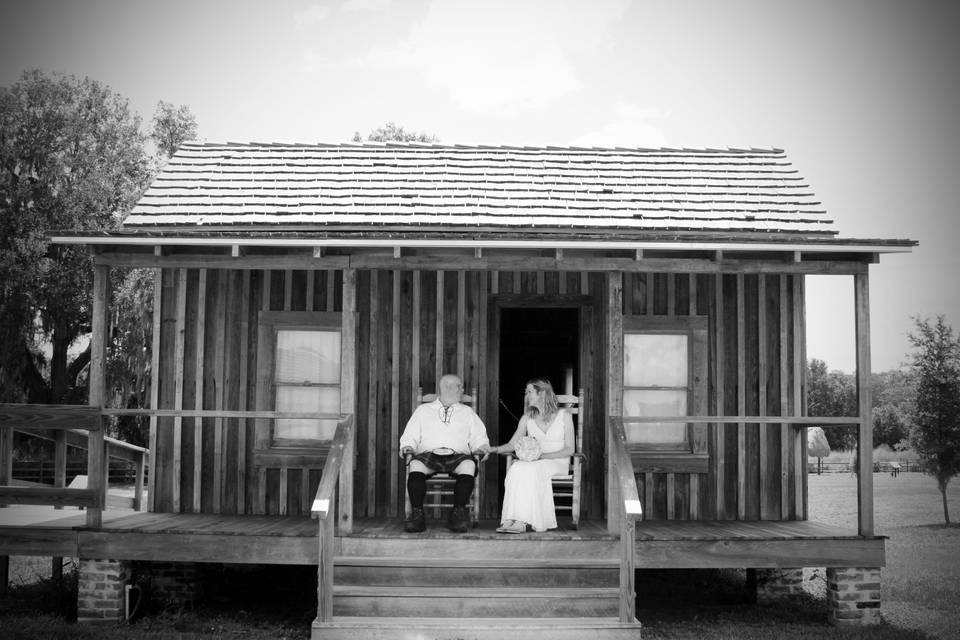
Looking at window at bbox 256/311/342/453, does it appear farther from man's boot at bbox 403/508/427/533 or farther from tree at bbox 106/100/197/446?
tree at bbox 106/100/197/446

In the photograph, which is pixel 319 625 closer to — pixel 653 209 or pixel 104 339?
pixel 104 339

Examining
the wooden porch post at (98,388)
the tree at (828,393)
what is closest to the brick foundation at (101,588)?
the wooden porch post at (98,388)

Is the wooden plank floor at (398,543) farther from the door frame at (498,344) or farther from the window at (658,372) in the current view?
the window at (658,372)

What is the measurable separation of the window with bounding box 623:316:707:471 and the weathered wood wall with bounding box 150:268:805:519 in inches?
5.3

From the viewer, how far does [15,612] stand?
814cm

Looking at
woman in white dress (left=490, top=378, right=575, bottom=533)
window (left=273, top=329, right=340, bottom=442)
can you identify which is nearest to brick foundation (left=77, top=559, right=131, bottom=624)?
window (left=273, top=329, right=340, bottom=442)

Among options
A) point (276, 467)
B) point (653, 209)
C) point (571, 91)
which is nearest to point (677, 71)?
point (571, 91)

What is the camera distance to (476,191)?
977cm

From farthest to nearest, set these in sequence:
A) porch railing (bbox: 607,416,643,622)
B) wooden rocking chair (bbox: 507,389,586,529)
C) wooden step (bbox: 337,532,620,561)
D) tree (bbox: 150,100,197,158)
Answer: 1. tree (bbox: 150,100,197,158)
2. wooden rocking chair (bbox: 507,389,586,529)
3. wooden step (bbox: 337,532,620,561)
4. porch railing (bbox: 607,416,643,622)

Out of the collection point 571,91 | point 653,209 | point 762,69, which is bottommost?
point 653,209

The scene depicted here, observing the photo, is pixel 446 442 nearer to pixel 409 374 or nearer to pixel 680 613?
pixel 409 374

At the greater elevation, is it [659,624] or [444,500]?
[444,500]

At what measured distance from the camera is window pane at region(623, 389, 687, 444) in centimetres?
906

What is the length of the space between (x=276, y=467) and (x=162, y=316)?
5.97ft
